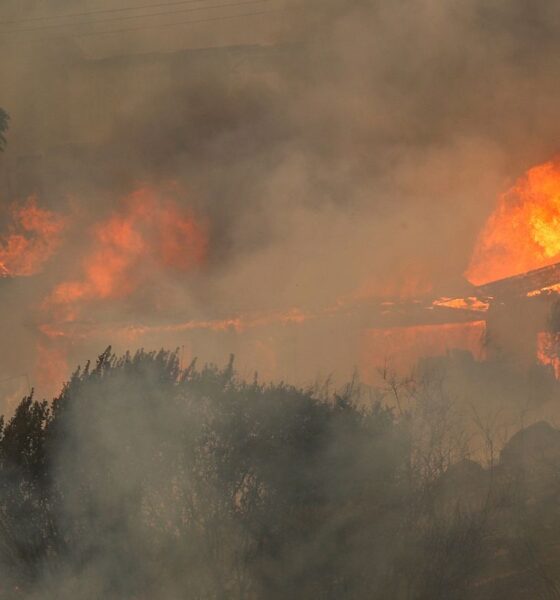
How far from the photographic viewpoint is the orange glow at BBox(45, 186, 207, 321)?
22500 mm

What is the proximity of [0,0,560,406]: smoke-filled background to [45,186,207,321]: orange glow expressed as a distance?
0.18 ft

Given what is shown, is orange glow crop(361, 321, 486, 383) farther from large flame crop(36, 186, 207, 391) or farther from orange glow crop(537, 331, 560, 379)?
large flame crop(36, 186, 207, 391)

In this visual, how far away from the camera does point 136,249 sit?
23.5 meters

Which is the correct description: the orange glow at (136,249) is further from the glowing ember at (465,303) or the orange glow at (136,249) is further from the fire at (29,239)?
the glowing ember at (465,303)

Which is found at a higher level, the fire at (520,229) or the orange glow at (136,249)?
the orange glow at (136,249)

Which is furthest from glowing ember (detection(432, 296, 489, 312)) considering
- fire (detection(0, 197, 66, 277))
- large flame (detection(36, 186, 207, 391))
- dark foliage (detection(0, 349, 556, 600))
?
fire (detection(0, 197, 66, 277))

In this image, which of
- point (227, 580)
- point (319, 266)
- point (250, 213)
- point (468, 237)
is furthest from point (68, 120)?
point (227, 580)

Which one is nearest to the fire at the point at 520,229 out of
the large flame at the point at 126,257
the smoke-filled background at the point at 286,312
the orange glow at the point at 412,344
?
the smoke-filled background at the point at 286,312

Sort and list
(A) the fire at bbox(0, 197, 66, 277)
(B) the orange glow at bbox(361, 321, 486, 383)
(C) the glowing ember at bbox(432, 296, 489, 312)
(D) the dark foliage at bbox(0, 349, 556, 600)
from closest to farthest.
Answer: (D) the dark foliage at bbox(0, 349, 556, 600) → (B) the orange glow at bbox(361, 321, 486, 383) → (C) the glowing ember at bbox(432, 296, 489, 312) → (A) the fire at bbox(0, 197, 66, 277)

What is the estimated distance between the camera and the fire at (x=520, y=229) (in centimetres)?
2180

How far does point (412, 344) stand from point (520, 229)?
6.43 metres

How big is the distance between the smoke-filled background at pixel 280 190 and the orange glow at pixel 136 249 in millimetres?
56

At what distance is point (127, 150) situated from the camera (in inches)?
997

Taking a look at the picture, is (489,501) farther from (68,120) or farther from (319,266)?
(68,120)
